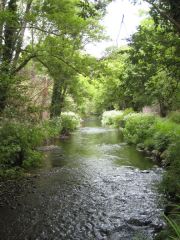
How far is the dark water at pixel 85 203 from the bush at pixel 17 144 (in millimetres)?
878

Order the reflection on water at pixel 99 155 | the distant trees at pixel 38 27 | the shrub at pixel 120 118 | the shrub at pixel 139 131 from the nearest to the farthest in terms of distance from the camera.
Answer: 1. the distant trees at pixel 38 27
2. the reflection on water at pixel 99 155
3. the shrub at pixel 139 131
4. the shrub at pixel 120 118

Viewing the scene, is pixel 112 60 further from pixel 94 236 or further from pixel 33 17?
pixel 94 236

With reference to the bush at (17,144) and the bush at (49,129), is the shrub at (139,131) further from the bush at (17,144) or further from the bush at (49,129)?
the bush at (17,144)

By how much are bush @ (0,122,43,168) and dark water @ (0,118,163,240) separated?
2.88 feet

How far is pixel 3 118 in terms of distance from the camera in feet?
34.5

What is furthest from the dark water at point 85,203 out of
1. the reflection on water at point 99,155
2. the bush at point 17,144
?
the bush at point 17,144

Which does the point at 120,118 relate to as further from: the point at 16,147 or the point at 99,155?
the point at 16,147

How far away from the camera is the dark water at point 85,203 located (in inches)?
262

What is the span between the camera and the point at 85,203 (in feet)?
27.9

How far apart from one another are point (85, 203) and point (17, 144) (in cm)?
394

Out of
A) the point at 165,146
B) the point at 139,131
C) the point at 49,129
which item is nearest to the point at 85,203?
the point at 165,146

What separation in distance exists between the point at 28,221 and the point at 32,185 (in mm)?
2921

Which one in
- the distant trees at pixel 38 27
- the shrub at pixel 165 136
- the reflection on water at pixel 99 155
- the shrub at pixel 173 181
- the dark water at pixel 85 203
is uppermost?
the distant trees at pixel 38 27

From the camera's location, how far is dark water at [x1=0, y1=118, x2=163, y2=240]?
666 centimetres
